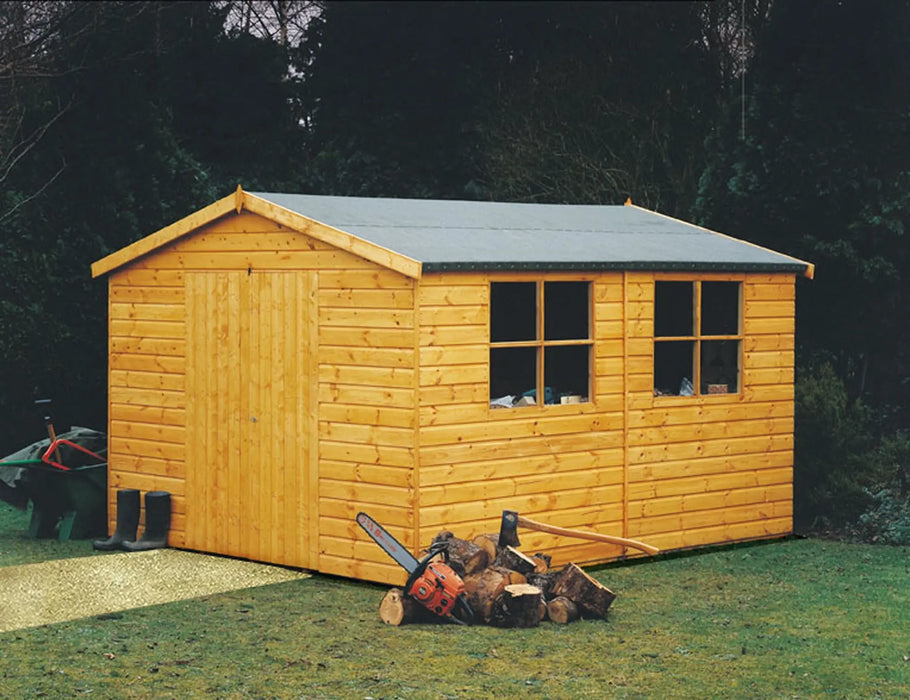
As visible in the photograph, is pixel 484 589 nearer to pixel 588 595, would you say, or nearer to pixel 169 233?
pixel 588 595

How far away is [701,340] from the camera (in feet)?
42.6

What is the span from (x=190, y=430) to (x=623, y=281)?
3845mm

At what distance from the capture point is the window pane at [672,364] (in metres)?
13.3

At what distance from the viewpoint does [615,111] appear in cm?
2056

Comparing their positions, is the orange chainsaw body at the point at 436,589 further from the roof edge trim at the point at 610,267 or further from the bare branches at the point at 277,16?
the bare branches at the point at 277,16

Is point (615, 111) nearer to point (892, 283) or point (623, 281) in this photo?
point (892, 283)

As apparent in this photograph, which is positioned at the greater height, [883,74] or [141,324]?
[883,74]

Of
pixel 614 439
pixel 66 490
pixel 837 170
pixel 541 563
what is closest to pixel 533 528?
pixel 541 563

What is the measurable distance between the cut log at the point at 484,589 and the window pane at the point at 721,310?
14.1ft

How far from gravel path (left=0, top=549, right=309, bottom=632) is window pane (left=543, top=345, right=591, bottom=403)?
2.75 meters

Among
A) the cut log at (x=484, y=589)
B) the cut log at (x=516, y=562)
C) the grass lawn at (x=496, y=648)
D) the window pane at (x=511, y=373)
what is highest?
the window pane at (x=511, y=373)

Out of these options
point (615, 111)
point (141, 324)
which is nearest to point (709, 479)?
point (141, 324)

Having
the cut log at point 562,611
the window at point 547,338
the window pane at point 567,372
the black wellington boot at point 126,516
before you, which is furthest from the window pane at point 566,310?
the black wellington boot at point 126,516

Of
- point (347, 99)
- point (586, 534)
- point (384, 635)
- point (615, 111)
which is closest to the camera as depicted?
point (384, 635)
